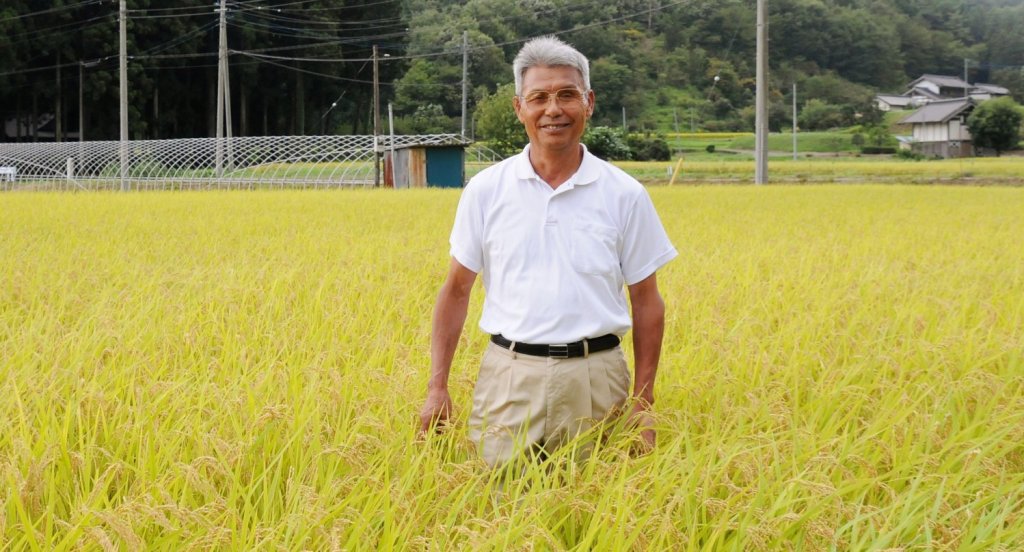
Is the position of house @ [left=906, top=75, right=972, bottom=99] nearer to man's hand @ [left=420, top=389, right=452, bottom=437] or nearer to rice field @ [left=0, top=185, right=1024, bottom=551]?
rice field @ [left=0, top=185, right=1024, bottom=551]

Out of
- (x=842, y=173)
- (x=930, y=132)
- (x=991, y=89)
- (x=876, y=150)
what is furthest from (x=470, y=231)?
(x=991, y=89)

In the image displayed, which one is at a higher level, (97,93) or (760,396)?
(97,93)

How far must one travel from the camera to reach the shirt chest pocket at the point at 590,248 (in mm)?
2191

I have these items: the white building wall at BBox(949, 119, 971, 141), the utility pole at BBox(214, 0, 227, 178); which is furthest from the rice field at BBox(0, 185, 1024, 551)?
the white building wall at BBox(949, 119, 971, 141)

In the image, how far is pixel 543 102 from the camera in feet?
7.16

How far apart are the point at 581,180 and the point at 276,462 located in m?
0.87

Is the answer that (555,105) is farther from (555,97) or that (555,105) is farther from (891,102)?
(891,102)

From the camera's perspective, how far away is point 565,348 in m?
2.18

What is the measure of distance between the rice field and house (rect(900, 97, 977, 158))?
43.8 metres

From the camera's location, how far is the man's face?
7.13 feet

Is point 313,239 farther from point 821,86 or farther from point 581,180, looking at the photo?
point 821,86

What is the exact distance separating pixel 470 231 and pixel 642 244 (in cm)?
37

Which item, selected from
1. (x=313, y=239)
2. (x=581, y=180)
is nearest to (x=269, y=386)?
(x=581, y=180)

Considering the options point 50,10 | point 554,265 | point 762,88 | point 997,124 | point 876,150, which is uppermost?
point 50,10
